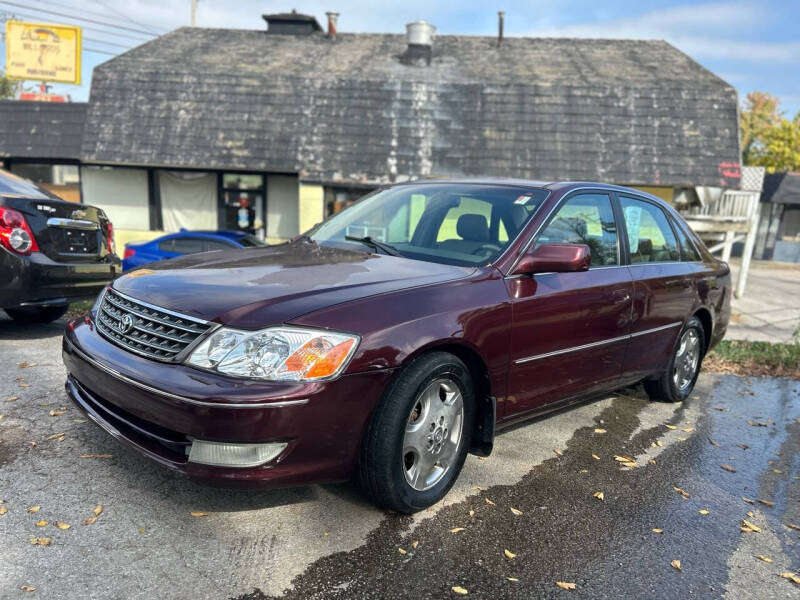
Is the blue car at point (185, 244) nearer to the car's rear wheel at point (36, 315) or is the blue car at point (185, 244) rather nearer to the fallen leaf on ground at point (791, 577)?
the car's rear wheel at point (36, 315)

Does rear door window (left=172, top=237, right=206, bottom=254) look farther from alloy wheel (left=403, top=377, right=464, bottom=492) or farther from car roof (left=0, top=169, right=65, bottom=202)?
alloy wheel (left=403, top=377, right=464, bottom=492)

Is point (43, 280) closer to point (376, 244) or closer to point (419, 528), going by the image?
point (376, 244)

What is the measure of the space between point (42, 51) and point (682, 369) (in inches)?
993

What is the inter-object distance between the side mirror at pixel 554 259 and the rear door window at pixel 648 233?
3.76 feet

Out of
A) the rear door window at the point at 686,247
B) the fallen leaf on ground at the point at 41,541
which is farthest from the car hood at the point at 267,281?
the rear door window at the point at 686,247

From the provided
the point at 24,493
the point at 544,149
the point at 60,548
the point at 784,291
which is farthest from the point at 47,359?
the point at 784,291

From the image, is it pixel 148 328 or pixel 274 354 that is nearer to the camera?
pixel 274 354

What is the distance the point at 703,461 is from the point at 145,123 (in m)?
14.5

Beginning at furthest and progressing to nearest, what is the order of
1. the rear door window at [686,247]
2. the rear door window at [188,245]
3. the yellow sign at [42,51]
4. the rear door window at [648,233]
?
the yellow sign at [42,51] < the rear door window at [188,245] < the rear door window at [686,247] < the rear door window at [648,233]

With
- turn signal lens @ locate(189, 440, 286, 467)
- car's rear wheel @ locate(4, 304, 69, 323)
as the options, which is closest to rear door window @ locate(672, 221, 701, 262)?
turn signal lens @ locate(189, 440, 286, 467)

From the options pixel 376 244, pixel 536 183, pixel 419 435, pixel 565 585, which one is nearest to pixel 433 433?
pixel 419 435

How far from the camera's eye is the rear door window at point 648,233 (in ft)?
14.5

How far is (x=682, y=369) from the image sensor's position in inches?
206

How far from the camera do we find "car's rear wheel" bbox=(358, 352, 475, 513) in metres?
2.79
